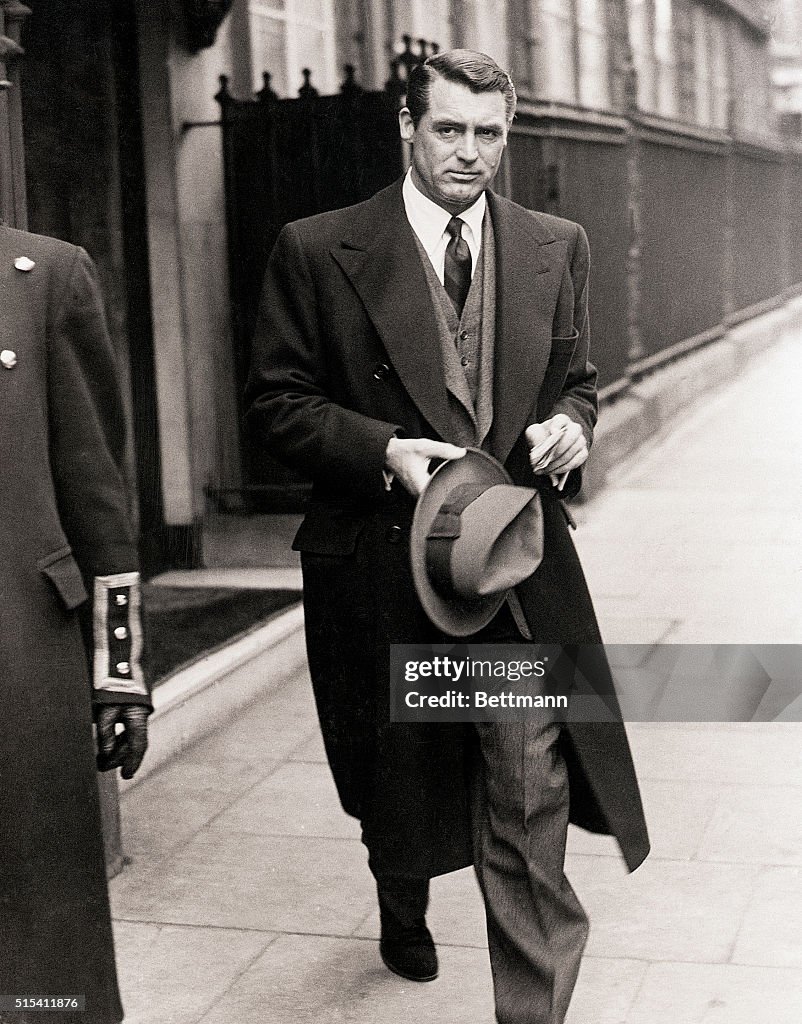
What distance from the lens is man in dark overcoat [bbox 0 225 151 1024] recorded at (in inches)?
102

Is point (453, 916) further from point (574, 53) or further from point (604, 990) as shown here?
point (574, 53)

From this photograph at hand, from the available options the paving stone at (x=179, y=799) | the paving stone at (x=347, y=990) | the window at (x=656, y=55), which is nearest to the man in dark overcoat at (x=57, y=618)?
the paving stone at (x=347, y=990)

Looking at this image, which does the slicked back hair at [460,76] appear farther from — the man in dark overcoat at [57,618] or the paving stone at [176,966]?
the paving stone at [176,966]

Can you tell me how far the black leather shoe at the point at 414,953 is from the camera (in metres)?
3.72

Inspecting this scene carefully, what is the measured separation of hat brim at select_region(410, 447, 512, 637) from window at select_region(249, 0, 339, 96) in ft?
15.4

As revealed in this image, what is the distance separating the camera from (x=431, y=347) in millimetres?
3268

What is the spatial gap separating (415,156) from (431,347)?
1.23 ft

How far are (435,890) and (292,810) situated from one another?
713 millimetres

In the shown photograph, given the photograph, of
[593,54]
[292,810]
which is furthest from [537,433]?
[593,54]

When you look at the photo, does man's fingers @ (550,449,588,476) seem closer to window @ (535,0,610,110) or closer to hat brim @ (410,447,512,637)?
hat brim @ (410,447,512,637)

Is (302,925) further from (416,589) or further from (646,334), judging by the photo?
(646,334)

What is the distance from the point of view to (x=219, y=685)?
18.8ft

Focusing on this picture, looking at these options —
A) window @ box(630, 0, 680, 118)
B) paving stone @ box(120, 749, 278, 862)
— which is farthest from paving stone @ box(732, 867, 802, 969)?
window @ box(630, 0, 680, 118)

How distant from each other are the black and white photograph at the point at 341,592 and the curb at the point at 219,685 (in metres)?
0.02
